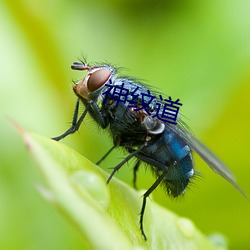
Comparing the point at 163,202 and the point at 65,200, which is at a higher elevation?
the point at 65,200

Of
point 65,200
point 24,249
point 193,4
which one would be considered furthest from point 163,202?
point 65,200

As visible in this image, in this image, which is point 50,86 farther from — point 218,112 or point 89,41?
point 218,112

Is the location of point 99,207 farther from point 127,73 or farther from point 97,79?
point 127,73

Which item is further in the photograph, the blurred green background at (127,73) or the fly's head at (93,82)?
the blurred green background at (127,73)

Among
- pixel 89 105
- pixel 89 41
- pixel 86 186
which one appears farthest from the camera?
pixel 89 41

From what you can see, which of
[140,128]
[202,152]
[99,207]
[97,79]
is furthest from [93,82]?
[99,207]

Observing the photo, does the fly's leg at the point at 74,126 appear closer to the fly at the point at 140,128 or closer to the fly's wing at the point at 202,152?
the fly at the point at 140,128

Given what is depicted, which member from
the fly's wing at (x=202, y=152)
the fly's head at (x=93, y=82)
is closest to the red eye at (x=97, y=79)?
the fly's head at (x=93, y=82)
